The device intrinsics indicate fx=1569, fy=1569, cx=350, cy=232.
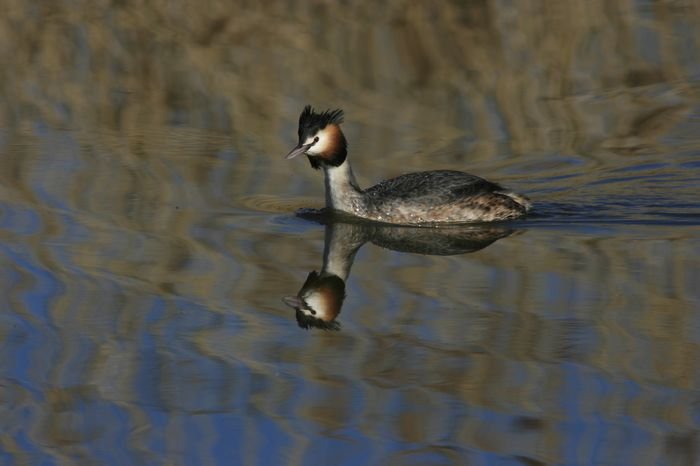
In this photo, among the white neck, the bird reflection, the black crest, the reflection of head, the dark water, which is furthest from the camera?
the white neck

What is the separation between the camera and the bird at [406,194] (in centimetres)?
1066

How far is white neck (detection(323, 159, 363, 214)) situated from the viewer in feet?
35.5

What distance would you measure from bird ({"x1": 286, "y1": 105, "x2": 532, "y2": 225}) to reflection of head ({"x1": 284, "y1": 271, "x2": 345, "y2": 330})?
1.76m

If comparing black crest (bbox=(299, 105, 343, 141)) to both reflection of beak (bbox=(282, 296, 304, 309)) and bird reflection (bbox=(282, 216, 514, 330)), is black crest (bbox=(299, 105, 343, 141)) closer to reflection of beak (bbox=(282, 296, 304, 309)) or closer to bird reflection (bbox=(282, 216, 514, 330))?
bird reflection (bbox=(282, 216, 514, 330))

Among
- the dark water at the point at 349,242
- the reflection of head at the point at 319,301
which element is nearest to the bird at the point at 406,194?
the dark water at the point at 349,242

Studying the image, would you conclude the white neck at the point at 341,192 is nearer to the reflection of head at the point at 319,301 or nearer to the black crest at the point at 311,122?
the black crest at the point at 311,122

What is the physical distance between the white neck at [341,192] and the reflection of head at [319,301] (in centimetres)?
179

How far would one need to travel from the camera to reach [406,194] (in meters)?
10.7

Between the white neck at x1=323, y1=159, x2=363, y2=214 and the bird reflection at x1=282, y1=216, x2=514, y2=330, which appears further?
the white neck at x1=323, y1=159, x2=363, y2=214

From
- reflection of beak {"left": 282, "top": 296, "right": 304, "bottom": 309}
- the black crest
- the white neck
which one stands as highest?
the black crest

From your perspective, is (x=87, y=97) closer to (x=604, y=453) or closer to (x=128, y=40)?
(x=128, y=40)

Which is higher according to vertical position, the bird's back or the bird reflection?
the bird's back

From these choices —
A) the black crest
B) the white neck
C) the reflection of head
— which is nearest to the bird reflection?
the reflection of head

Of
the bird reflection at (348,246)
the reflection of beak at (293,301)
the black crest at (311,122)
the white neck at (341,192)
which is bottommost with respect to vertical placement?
the reflection of beak at (293,301)
